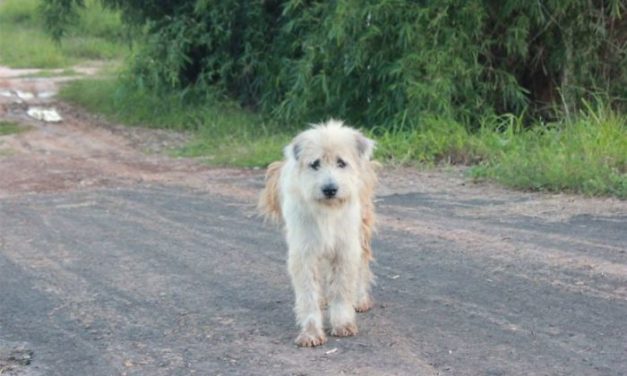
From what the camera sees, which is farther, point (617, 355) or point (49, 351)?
point (49, 351)

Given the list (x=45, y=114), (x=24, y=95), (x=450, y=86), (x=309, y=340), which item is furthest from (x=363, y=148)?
(x=24, y=95)

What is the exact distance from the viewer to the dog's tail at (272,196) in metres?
6.63

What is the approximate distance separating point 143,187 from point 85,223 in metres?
2.13

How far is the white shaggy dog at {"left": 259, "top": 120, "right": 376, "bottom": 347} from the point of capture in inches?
230

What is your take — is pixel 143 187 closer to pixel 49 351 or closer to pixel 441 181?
pixel 441 181

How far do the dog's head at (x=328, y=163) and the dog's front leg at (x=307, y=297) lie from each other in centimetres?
39

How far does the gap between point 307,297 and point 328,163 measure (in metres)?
0.73

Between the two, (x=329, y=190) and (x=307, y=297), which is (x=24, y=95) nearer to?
(x=307, y=297)

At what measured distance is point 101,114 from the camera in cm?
1889

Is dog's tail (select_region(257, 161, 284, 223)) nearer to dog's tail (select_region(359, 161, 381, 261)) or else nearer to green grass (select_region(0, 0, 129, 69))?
dog's tail (select_region(359, 161, 381, 261))

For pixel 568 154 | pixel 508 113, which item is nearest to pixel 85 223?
pixel 568 154

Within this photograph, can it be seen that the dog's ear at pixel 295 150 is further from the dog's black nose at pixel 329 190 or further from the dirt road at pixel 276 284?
the dirt road at pixel 276 284

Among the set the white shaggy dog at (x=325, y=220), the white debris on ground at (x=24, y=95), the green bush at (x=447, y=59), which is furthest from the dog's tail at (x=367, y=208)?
the white debris on ground at (x=24, y=95)

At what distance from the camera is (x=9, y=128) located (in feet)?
56.1
